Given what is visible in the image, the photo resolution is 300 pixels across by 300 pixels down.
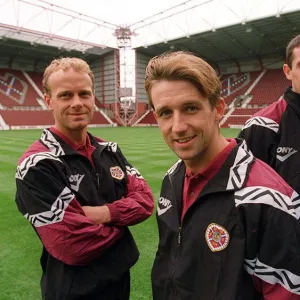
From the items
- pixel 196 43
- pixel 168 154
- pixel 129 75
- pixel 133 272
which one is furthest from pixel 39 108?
pixel 133 272

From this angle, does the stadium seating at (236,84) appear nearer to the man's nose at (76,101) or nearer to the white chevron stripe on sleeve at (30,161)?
the man's nose at (76,101)

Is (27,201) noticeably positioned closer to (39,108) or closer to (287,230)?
(287,230)

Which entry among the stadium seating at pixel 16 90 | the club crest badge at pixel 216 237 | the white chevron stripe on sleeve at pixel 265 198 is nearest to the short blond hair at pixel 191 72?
the white chevron stripe on sleeve at pixel 265 198

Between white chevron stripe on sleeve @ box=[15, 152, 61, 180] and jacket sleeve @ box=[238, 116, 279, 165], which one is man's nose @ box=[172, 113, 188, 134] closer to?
white chevron stripe on sleeve @ box=[15, 152, 61, 180]

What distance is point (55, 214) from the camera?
189 cm

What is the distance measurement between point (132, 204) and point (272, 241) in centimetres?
121

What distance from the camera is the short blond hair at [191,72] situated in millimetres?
1455

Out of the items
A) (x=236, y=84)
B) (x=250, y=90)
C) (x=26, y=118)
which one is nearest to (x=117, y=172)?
(x=26, y=118)

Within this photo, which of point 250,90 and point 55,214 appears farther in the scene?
point 250,90

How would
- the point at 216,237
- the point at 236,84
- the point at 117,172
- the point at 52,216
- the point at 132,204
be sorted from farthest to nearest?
the point at 236,84 → the point at 117,172 → the point at 132,204 → the point at 52,216 → the point at 216,237

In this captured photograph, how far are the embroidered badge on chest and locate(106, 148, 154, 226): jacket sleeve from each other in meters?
0.13

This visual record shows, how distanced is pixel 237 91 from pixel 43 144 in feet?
134

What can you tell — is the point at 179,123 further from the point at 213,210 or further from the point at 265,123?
the point at 265,123

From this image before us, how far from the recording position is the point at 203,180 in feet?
5.07
